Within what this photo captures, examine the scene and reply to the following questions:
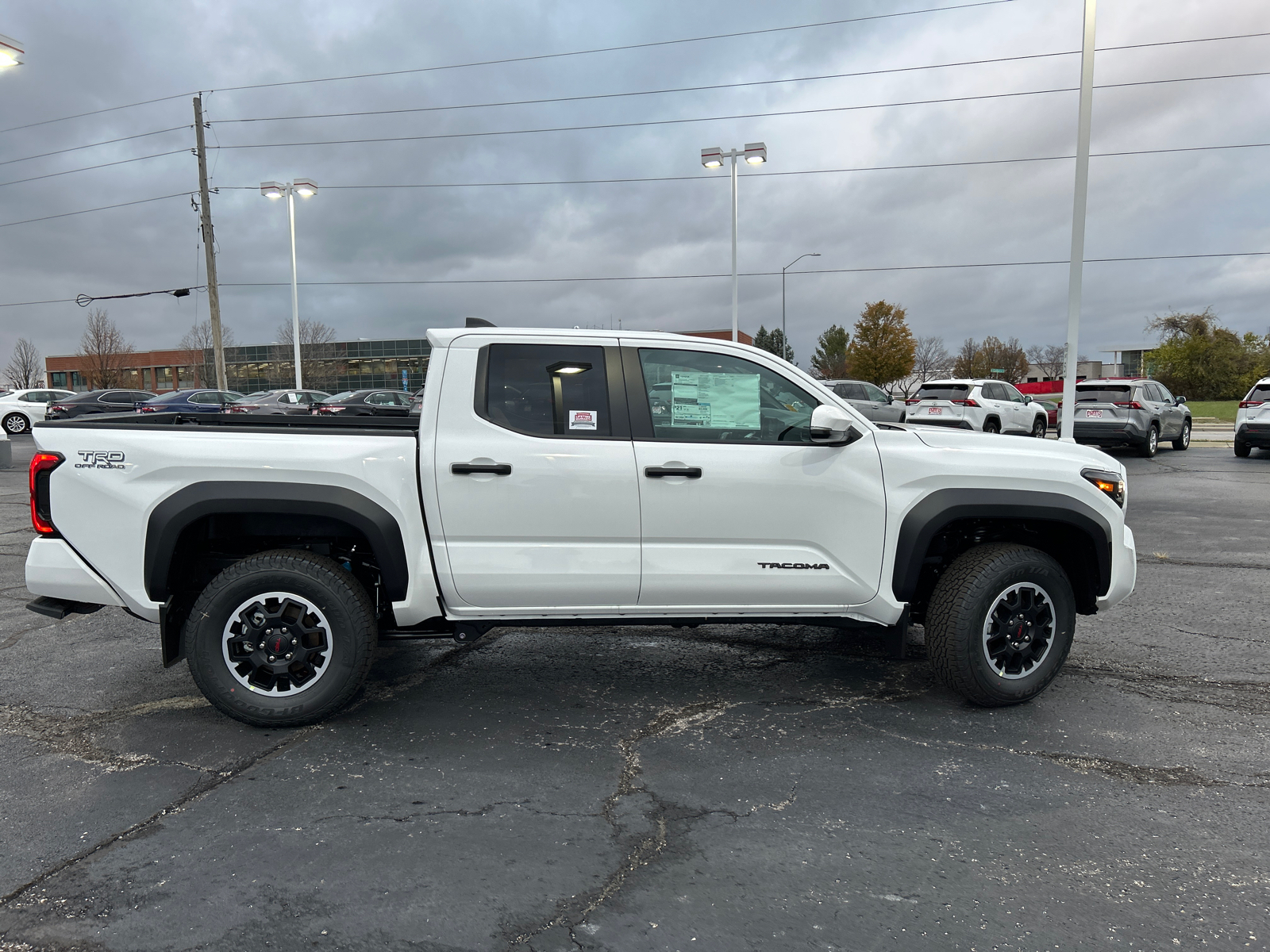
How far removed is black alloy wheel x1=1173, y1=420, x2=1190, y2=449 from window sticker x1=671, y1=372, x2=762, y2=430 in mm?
21667

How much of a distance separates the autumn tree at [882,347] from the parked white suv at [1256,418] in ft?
201

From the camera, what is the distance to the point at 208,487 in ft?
Result: 13.0

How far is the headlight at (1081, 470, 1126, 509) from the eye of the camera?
14.5ft

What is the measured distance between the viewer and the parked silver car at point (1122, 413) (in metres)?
19.1

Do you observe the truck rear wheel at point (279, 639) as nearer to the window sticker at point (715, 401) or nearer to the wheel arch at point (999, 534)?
the window sticker at point (715, 401)

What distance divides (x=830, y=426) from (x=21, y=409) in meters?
34.3

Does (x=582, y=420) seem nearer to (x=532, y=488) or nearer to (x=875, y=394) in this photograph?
(x=532, y=488)

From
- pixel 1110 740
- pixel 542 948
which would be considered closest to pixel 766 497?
pixel 1110 740

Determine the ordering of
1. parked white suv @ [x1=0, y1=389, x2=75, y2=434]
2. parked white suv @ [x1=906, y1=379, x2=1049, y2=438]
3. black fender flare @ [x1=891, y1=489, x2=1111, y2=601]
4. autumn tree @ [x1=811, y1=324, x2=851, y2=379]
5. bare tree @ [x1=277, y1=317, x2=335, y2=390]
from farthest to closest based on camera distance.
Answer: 1. autumn tree @ [x1=811, y1=324, x2=851, y2=379]
2. bare tree @ [x1=277, y1=317, x2=335, y2=390]
3. parked white suv @ [x1=0, y1=389, x2=75, y2=434]
4. parked white suv @ [x1=906, y1=379, x2=1049, y2=438]
5. black fender flare @ [x1=891, y1=489, x2=1111, y2=601]

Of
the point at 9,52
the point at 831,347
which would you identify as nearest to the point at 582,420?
the point at 9,52

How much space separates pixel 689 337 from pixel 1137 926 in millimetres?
3002

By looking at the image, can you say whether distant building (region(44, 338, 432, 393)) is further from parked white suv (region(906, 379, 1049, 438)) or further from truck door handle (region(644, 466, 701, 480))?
truck door handle (region(644, 466, 701, 480))

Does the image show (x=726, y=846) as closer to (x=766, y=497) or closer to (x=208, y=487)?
(x=766, y=497)

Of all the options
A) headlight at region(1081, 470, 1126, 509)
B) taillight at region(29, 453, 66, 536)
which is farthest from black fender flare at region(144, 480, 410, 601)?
headlight at region(1081, 470, 1126, 509)
